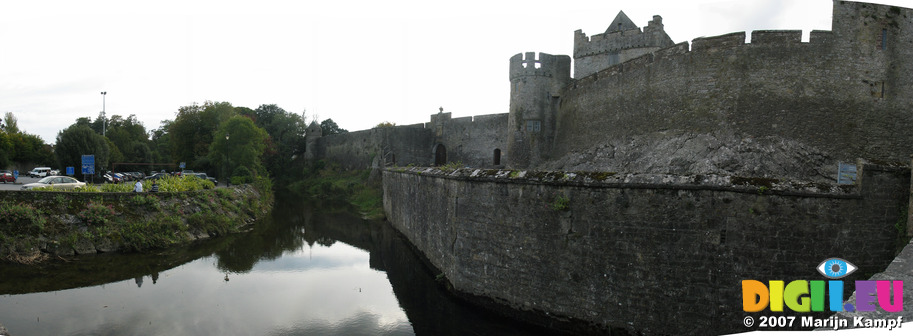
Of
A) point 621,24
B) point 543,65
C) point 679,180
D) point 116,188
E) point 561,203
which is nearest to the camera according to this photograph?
point 679,180

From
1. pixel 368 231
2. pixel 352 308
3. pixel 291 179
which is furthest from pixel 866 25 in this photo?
pixel 291 179

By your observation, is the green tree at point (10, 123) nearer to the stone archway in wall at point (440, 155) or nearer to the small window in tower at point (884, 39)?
the stone archway in wall at point (440, 155)

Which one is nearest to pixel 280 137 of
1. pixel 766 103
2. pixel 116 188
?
pixel 116 188

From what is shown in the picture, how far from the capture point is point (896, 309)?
13.3 feet

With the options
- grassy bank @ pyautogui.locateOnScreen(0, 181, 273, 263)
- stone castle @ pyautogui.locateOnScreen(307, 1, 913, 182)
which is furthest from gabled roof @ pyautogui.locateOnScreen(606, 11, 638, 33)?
grassy bank @ pyautogui.locateOnScreen(0, 181, 273, 263)

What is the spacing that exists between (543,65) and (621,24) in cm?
604

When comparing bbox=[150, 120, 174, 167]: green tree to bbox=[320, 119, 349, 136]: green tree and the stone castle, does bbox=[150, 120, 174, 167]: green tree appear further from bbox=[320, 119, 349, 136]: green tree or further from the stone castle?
the stone castle

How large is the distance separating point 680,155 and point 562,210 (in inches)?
301

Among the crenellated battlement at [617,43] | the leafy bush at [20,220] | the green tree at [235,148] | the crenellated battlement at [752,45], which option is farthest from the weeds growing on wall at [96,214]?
the crenellated battlement at [617,43]

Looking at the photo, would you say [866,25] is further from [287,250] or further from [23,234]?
[23,234]

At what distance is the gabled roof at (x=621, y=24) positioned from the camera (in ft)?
78.6

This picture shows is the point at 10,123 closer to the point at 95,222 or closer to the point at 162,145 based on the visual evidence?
the point at 162,145

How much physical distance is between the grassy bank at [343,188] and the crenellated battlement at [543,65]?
35.0ft

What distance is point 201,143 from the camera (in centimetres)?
4500
